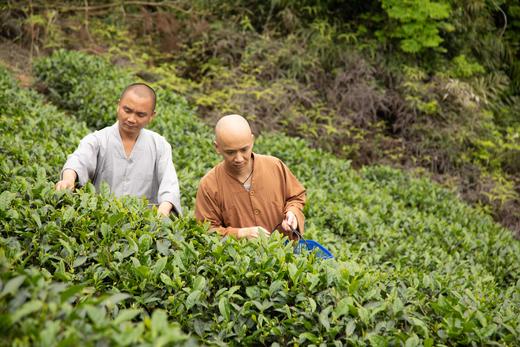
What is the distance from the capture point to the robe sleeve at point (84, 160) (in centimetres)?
347

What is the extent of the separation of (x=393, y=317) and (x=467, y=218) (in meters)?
4.89

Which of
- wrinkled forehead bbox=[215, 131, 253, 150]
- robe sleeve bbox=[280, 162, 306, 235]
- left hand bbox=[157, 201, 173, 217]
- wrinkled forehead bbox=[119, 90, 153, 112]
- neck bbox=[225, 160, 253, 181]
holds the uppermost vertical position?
wrinkled forehead bbox=[119, 90, 153, 112]

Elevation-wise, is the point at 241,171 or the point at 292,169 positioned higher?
the point at 241,171

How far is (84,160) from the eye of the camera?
139 inches

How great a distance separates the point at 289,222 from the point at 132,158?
134 cm

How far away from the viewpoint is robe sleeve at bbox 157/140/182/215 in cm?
361

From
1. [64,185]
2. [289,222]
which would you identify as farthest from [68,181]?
[289,222]

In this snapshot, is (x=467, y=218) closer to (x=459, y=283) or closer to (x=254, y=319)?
(x=459, y=283)

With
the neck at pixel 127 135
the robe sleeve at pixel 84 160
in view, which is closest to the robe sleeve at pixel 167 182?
the neck at pixel 127 135

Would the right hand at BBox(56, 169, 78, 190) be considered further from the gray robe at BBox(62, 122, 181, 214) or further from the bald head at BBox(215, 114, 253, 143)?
the bald head at BBox(215, 114, 253, 143)

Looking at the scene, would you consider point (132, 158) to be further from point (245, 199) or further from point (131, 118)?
point (245, 199)

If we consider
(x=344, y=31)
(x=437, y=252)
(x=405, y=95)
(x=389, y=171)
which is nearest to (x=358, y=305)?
(x=437, y=252)

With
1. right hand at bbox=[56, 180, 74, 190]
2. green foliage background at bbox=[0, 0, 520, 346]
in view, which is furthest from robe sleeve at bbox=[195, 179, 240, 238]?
right hand at bbox=[56, 180, 74, 190]

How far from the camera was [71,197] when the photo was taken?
10.2 ft
